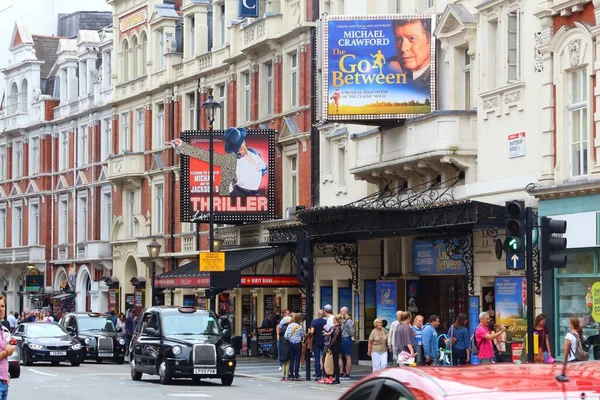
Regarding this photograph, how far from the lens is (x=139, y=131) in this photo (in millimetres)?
59656

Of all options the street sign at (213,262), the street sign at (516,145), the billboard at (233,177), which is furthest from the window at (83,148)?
the street sign at (516,145)

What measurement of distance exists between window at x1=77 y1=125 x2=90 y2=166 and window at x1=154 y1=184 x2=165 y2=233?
916 centimetres

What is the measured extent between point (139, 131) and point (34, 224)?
46.5ft

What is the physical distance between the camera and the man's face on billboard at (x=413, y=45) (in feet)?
115

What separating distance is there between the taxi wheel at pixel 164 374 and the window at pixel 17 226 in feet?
142

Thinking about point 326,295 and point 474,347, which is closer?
point 474,347

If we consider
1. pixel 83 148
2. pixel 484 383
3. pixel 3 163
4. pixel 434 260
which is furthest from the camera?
pixel 3 163

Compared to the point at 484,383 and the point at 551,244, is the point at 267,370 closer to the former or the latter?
the point at 551,244

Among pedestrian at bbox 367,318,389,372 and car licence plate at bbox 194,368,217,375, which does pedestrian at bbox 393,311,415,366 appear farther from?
car licence plate at bbox 194,368,217,375

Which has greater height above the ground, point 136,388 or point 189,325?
point 189,325

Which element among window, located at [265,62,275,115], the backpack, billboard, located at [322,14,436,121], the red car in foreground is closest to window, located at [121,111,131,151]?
window, located at [265,62,275,115]

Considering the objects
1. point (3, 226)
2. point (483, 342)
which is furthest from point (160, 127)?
point (483, 342)

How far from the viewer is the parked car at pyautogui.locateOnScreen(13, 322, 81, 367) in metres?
39.8

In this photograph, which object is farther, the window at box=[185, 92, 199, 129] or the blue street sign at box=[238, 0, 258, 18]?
the window at box=[185, 92, 199, 129]
